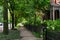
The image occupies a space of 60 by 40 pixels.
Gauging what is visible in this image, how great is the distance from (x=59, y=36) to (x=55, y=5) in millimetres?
19472

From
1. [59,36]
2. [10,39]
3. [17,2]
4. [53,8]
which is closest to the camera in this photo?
[59,36]

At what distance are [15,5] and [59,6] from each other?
12.3 meters

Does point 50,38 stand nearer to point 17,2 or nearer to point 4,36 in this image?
point 4,36

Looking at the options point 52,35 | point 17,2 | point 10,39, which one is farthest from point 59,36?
point 17,2

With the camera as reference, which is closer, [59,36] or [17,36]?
[59,36]

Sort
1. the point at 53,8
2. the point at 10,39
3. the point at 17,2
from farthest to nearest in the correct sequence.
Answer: the point at 53,8 < the point at 17,2 < the point at 10,39

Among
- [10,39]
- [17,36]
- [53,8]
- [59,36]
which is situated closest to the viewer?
[59,36]

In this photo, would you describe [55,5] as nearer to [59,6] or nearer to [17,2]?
[59,6]

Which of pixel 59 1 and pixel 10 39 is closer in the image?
pixel 10 39

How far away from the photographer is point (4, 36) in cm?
1348

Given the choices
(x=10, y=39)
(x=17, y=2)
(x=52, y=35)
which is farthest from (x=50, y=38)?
(x=17, y=2)

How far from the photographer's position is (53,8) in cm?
2922

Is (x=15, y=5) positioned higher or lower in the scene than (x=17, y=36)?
higher

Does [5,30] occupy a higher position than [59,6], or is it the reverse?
[59,6]
